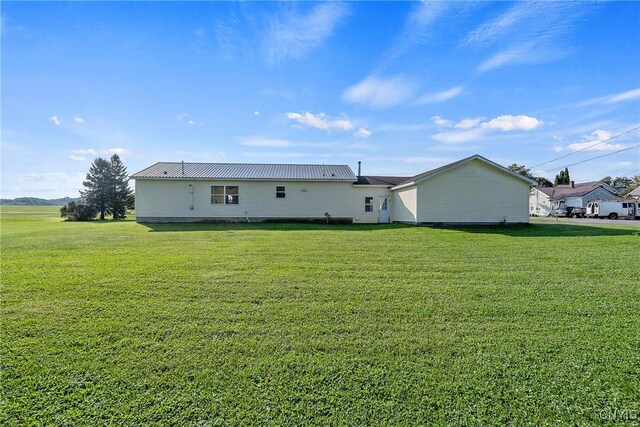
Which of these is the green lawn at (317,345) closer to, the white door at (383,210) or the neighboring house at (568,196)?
the white door at (383,210)

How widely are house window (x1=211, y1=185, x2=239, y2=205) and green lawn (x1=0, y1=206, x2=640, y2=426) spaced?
39.8ft

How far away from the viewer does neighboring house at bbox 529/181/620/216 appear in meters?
39.2

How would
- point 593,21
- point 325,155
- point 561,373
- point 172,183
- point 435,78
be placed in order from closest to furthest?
point 561,373 → point 593,21 → point 435,78 → point 172,183 → point 325,155

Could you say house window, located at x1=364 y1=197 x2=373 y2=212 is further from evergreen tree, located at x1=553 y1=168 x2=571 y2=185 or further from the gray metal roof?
evergreen tree, located at x1=553 y1=168 x2=571 y2=185

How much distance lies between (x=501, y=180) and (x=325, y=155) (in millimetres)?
13835

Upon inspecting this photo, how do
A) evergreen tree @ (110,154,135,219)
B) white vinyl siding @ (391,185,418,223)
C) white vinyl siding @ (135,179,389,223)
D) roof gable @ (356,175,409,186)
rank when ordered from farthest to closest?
1. evergreen tree @ (110,154,135,219)
2. roof gable @ (356,175,409,186)
3. white vinyl siding @ (135,179,389,223)
4. white vinyl siding @ (391,185,418,223)

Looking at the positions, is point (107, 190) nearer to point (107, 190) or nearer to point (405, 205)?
point (107, 190)

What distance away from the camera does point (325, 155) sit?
84.1ft

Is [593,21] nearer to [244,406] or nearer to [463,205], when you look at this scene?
[463,205]

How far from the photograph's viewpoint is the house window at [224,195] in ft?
59.9

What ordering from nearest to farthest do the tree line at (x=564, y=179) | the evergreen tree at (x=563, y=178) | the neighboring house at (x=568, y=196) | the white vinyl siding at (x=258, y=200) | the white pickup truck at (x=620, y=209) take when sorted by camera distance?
the white vinyl siding at (x=258, y=200) → the white pickup truck at (x=620, y=209) → the neighboring house at (x=568, y=196) → the tree line at (x=564, y=179) → the evergreen tree at (x=563, y=178)

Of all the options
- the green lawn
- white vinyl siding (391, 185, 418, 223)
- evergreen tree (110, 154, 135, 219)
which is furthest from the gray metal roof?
evergreen tree (110, 154, 135, 219)

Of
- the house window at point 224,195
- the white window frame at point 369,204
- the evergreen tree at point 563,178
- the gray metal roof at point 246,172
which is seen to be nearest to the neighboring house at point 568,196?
the evergreen tree at point 563,178

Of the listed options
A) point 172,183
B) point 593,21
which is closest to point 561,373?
point 593,21
